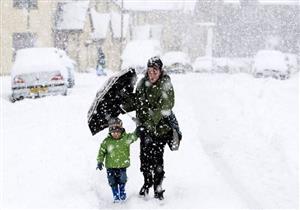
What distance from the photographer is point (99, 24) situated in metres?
42.4

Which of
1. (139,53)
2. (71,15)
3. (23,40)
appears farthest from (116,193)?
(71,15)

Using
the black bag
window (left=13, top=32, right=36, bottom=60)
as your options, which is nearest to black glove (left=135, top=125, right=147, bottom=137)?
the black bag

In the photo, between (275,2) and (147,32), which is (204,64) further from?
(147,32)

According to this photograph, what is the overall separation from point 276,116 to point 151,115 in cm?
799

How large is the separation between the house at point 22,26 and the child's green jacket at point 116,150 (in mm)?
25201

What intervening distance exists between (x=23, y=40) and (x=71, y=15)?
17.2ft

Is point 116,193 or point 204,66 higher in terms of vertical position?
point 116,193

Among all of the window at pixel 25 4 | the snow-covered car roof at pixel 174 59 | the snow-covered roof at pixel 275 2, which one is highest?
the snow-covered roof at pixel 275 2

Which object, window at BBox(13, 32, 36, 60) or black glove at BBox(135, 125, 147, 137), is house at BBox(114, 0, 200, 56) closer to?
window at BBox(13, 32, 36, 60)

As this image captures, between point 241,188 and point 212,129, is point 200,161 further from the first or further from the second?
point 212,129

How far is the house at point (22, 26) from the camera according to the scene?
3080 centimetres

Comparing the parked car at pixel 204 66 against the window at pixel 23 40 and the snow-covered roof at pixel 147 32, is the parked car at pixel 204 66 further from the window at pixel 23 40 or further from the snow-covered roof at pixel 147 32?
the snow-covered roof at pixel 147 32

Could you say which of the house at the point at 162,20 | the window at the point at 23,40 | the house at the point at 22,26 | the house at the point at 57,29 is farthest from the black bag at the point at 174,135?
the house at the point at 162,20

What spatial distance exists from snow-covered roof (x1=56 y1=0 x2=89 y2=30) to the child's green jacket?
29.4m
